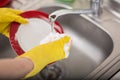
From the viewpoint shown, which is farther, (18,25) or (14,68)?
(18,25)

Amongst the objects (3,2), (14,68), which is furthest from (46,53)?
(3,2)

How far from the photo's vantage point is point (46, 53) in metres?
0.84

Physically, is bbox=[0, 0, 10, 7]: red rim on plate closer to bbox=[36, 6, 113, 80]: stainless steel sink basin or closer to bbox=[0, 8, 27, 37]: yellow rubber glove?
bbox=[0, 8, 27, 37]: yellow rubber glove

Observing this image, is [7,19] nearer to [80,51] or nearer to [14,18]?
[14,18]

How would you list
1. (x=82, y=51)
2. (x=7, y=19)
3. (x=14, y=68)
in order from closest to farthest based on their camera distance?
1. (x=14, y=68)
2. (x=7, y=19)
3. (x=82, y=51)

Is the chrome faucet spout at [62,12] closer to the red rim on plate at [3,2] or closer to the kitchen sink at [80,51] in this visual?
the kitchen sink at [80,51]

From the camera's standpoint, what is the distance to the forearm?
2.32 ft

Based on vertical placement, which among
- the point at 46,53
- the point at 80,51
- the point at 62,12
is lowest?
the point at 80,51

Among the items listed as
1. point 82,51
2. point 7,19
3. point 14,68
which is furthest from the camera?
point 82,51

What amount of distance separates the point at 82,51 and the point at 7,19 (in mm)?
327

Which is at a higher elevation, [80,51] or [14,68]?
[14,68]

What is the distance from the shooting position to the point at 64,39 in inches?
33.6

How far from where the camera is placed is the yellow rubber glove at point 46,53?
0.80m

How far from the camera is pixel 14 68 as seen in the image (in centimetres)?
72
